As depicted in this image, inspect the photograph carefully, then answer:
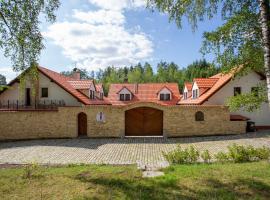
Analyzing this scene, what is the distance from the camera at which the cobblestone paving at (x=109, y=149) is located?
14.2 metres

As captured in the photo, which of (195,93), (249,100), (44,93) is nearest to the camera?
(249,100)

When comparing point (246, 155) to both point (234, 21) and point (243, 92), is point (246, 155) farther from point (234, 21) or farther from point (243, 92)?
point (243, 92)

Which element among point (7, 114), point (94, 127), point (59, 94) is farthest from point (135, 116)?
point (7, 114)

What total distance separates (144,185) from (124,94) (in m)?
29.0

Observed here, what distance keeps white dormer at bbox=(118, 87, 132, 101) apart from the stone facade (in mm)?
13980

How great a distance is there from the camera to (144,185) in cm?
775

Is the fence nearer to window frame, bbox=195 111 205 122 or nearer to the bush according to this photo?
window frame, bbox=195 111 205 122

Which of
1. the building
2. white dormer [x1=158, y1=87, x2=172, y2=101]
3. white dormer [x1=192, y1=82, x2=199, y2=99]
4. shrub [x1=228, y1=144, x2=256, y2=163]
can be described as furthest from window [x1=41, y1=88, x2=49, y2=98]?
shrub [x1=228, y1=144, x2=256, y2=163]

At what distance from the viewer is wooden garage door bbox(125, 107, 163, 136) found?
23.1 m

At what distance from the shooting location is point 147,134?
2338 cm

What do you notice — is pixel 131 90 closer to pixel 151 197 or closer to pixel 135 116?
pixel 135 116

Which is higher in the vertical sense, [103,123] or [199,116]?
[199,116]

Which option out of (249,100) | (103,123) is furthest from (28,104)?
(249,100)

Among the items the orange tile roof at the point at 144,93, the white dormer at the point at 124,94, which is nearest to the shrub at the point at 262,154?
the orange tile roof at the point at 144,93
